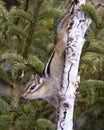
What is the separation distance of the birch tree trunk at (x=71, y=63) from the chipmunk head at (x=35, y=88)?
0.12 metres

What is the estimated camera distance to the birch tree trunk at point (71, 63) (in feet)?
7.64

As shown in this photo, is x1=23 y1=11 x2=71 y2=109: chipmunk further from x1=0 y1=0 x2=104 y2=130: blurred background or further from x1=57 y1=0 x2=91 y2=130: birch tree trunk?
x1=0 y1=0 x2=104 y2=130: blurred background

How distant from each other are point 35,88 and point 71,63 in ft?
0.77

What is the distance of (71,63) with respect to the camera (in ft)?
7.64

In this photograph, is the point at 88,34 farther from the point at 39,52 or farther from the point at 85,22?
the point at 39,52

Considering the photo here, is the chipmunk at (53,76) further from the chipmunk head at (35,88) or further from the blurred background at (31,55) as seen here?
the blurred background at (31,55)

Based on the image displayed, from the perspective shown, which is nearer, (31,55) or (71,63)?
(71,63)

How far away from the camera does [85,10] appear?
2312mm

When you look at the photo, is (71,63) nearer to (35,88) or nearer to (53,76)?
(53,76)

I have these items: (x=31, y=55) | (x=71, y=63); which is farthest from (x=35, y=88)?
(x=31, y=55)

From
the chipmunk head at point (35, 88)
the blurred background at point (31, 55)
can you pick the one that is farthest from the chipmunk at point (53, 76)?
the blurred background at point (31, 55)

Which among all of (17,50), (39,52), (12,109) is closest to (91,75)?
(39,52)

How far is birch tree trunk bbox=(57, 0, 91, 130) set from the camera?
233 cm

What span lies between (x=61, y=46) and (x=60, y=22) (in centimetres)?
17
